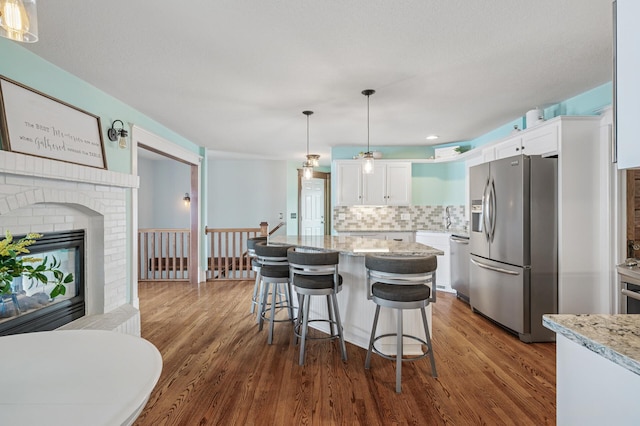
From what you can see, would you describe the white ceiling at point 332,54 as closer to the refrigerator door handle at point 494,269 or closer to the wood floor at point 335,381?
the refrigerator door handle at point 494,269

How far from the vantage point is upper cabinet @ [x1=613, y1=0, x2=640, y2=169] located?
2.46 feet

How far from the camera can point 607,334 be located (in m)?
0.87

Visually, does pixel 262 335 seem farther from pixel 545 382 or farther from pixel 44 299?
pixel 545 382

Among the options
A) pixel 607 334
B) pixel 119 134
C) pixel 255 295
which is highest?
pixel 119 134

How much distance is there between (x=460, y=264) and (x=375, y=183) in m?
1.92

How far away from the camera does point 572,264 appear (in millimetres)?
3094

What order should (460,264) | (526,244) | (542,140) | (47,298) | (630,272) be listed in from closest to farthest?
1. (630,272)
2. (47,298)
3. (526,244)
4. (542,140)
5. (460,264)

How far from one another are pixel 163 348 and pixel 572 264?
3.88m

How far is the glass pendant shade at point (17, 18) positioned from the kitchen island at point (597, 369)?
175 cm

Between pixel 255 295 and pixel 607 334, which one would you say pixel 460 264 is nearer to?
pixel 255 295

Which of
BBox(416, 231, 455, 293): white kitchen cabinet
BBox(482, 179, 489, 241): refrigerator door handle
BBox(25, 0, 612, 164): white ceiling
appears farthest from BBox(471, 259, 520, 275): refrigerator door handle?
BBox(25, 0, 612, 164): white ceiling

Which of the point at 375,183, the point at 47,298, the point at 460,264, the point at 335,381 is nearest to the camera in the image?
the point at 335,381

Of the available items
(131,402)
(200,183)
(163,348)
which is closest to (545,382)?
(131,402)

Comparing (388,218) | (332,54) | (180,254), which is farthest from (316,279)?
(180,254)
